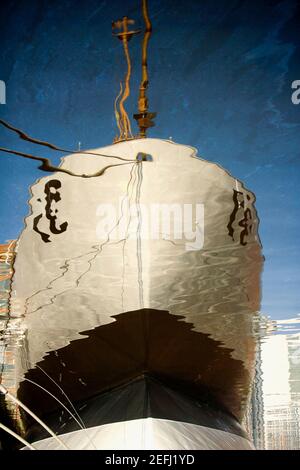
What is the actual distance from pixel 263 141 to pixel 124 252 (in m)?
1.13

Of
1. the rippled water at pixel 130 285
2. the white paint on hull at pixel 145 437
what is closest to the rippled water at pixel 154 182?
the rippled water at pixel 130 285

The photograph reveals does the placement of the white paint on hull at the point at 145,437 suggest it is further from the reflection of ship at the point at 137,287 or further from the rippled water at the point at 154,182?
the rippled water at the point at 154,182

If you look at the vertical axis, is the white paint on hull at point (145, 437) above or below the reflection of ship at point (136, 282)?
below

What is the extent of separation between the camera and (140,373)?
2.98m

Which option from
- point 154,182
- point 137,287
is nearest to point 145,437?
point 137,287

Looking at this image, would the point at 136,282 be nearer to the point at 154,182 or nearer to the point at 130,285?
the point at 130,285

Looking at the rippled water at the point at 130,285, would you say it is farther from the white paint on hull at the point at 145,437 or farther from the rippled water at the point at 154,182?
the white paint on hull at the point at 145,437

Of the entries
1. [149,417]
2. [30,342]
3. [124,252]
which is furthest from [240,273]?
[30,342]

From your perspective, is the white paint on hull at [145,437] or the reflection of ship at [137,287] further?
the reflection of ship at [137,287]

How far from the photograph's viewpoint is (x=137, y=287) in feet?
9.21

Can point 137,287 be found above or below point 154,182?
below

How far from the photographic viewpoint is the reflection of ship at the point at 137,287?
2676 millimetres

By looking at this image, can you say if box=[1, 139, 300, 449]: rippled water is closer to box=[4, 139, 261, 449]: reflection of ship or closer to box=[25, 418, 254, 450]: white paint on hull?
box=[4, 139, 261, 449]: reflection of ship

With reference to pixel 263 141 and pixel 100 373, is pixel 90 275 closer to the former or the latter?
pixel 100 373
